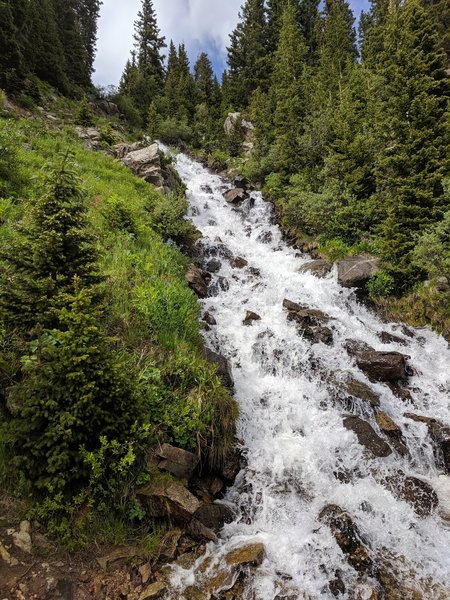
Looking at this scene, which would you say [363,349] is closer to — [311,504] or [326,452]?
[326,452]

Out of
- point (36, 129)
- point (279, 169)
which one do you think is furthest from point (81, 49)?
point (279, 169)

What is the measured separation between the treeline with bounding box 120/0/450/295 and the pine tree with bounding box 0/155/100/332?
1218 cm

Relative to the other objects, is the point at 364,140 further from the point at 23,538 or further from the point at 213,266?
the point at 23,538

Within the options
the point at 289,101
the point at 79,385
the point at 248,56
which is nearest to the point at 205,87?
the point at 248,56

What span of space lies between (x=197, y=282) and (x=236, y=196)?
15491mm

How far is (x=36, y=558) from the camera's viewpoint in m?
4.49

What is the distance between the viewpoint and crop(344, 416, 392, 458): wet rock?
8133 millimetres

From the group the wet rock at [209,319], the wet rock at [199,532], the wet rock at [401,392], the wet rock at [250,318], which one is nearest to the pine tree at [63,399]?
the wet rock at [199,532]

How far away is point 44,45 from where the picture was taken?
3662 centimetres

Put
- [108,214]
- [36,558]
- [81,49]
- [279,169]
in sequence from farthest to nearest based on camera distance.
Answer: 1. [81,49]
2. [279,169]
3. [108,214]
4. [36,558]

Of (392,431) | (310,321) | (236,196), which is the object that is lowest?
(392,431)

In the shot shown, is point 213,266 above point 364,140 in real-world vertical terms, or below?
below

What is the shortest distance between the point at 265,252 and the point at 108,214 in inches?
396

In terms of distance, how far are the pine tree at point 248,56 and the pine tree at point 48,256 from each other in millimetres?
54301
